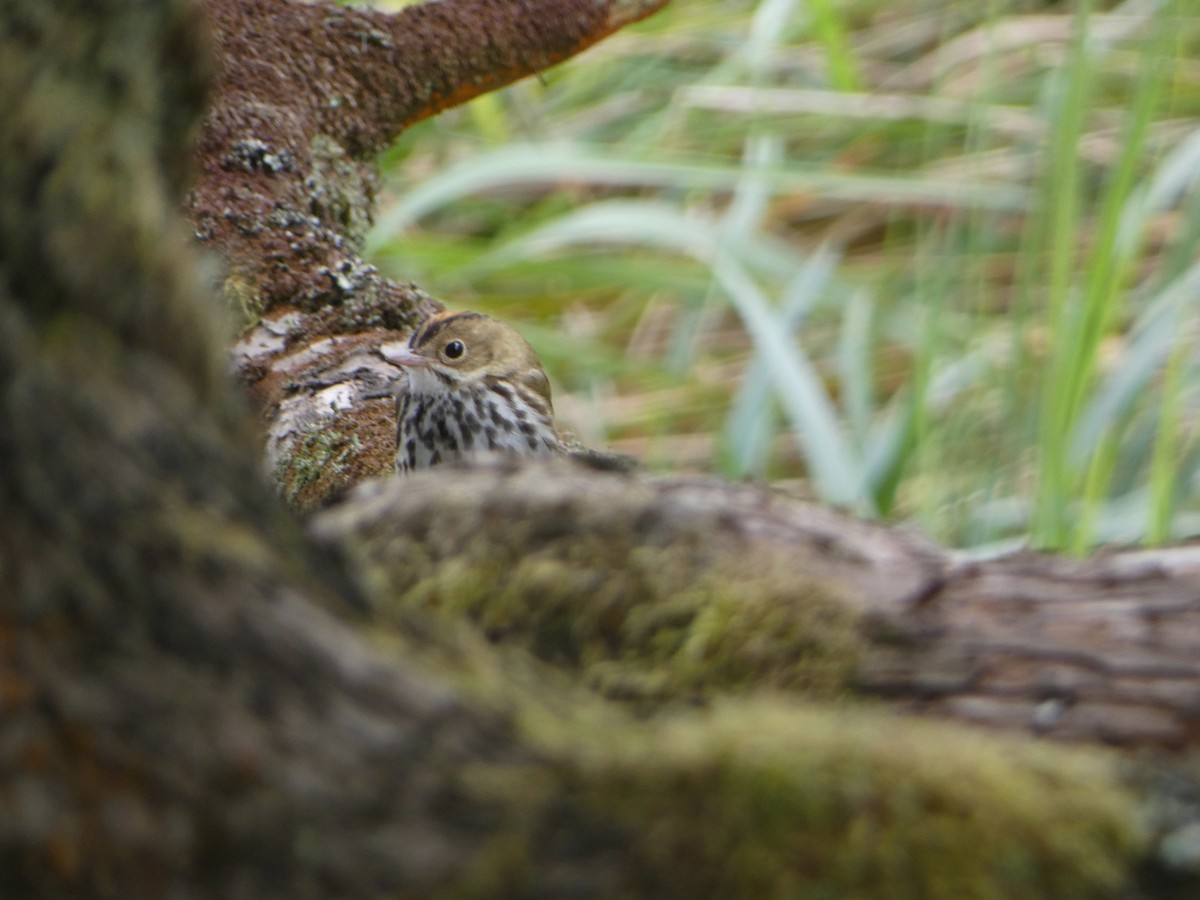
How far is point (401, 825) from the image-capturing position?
1.65 ft

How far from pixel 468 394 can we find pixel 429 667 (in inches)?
46.7

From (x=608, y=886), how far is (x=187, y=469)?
21 cm

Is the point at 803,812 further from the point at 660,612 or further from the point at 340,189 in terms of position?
the point at 340,189

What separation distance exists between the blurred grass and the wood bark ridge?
117 centimetres

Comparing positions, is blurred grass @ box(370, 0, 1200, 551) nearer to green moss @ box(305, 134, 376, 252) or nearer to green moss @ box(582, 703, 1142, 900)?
green moss @ box(305, 134, 376, 252)

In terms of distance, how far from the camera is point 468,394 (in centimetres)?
172

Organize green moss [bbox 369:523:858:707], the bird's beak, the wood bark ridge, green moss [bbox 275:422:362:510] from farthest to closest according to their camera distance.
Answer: the bird's beak < green moss [bbox 275:422:362:510] < green moss [bbox 369:523:858:707] < the wood bark ridge

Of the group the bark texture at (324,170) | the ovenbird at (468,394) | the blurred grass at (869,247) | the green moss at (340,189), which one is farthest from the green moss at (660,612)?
the blurred grass at (869,247)

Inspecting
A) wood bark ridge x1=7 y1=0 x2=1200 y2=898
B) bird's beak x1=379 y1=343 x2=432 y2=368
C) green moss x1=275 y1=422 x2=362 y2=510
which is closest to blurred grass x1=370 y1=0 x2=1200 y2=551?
bird's beak x1=379 y1=343 x2=432 y2=368

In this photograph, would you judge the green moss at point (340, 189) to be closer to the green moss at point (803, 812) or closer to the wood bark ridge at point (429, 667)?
the wood bark ridge at point (429, 667)

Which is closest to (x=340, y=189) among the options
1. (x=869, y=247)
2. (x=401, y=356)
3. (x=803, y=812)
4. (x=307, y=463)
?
(x=401, y=356)

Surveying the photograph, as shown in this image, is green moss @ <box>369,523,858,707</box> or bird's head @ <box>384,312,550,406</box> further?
bird's head @ <box>384,312,550,406</box>

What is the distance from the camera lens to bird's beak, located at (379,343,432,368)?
155 cm

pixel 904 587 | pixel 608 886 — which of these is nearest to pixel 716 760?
pixel 608 886
